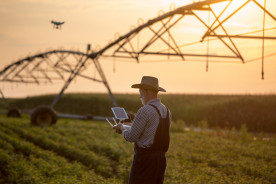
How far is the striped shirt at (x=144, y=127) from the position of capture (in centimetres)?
516

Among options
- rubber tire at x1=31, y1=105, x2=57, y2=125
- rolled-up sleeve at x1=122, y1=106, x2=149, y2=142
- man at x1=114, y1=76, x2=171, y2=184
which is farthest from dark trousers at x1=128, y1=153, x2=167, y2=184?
rubber tire at x1=31, y1=105, x2=57, y2=125

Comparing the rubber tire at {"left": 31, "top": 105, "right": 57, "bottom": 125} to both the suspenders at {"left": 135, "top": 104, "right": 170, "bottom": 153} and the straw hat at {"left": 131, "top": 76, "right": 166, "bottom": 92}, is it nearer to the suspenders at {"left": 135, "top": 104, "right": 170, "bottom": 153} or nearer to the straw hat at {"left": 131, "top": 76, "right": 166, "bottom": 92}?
the straw hat at {"left": 131, "top": 76, "right": 166, "bottom": 92}

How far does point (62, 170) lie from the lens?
33.0ft

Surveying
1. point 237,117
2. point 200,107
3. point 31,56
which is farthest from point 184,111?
point 31,56

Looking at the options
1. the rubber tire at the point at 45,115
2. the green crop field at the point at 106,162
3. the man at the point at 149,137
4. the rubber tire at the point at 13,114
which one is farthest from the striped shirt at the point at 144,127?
the rubber tire at the point at 13,114

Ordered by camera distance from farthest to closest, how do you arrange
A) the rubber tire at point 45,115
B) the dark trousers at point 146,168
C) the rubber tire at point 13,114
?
the rubber tire at point 13,114, the rubber tire at point 45,115, the dark trousers at point 146,168

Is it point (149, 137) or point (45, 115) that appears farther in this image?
point (45, 115)

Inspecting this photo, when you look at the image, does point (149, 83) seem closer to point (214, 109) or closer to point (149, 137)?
point (149, 137)

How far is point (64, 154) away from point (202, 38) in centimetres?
616

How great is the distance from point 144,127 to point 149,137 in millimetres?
157

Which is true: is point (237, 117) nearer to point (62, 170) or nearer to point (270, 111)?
point (270, 111)

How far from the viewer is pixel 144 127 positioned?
17.0 feet

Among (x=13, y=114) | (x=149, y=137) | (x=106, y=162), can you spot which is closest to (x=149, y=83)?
(x=149, y=137)

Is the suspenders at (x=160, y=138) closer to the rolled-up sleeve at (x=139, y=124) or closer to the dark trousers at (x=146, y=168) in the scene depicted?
the dark trousers at (x=146, y=168)
